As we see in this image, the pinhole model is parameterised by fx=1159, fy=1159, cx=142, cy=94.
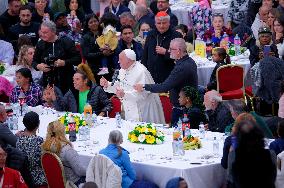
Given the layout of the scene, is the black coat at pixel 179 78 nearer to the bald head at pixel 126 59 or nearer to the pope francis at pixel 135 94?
the pope francis at pixel 135 94

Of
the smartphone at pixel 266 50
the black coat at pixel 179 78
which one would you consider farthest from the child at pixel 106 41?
the black coat at pixel 179 78

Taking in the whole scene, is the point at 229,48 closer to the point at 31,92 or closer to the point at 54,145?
the point at 31,92

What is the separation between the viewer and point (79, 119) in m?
15.1

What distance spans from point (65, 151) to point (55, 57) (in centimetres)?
446

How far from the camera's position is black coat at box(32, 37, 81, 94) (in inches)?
688

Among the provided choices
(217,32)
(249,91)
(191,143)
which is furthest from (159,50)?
(191,143)

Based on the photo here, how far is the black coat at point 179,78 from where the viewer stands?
15.6 m

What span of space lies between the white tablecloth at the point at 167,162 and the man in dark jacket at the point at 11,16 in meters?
6.57

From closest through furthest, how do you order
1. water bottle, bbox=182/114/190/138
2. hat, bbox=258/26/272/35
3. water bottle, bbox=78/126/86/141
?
water bottle, bbox=182/114/190/138
water bottle, bbox=78/126/86/141
hat, bbox=258/26/272/35

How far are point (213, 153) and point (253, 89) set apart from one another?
3861 millimetres

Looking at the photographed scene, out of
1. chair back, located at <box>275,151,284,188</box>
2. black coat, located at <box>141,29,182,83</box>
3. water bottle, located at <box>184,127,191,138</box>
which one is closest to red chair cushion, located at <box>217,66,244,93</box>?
black coat, located at <box>141,29,182,83</box>

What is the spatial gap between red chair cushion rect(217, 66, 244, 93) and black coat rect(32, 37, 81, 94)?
2217 millimetres

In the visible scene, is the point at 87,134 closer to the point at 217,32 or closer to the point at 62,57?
the point at 62,57

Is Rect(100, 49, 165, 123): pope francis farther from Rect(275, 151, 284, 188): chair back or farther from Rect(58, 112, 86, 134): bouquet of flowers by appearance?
Rect(275, 151, 284, 188): chair back
